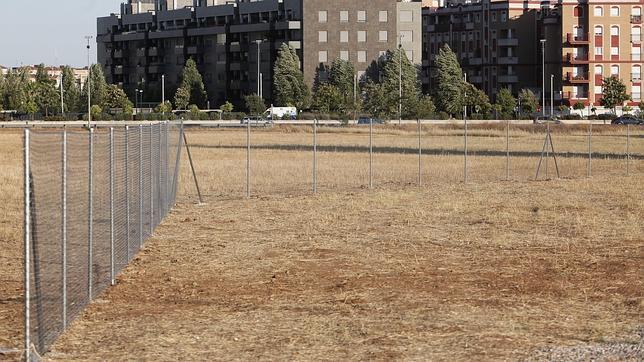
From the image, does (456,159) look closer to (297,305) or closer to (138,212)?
(138,212)

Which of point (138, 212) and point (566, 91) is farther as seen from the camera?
point (566, 91)

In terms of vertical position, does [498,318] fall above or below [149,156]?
below

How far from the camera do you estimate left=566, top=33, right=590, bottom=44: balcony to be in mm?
141875

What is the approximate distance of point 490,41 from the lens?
157000 millimetres

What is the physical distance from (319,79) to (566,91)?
27325 millimetres

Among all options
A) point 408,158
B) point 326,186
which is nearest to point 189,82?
point 408,158

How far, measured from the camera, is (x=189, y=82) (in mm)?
153500

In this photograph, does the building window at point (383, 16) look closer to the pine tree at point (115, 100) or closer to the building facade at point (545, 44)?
the building facade at point (545, 44)

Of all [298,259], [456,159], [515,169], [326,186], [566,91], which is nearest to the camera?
[298,259]

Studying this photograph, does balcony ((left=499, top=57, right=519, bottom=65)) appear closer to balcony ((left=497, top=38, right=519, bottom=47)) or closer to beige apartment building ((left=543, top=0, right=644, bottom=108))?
balcony ((left=497, top=38, right=519, bottom=47))

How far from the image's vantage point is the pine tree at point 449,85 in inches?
5615

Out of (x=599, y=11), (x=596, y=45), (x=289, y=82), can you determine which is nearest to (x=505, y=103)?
(x=596, y=45)

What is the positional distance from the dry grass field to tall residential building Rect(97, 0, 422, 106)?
110 metres

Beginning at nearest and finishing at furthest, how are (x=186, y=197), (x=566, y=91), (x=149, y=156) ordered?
(x=149, y=156), (x=186, y=197), (x=566, y=91)
